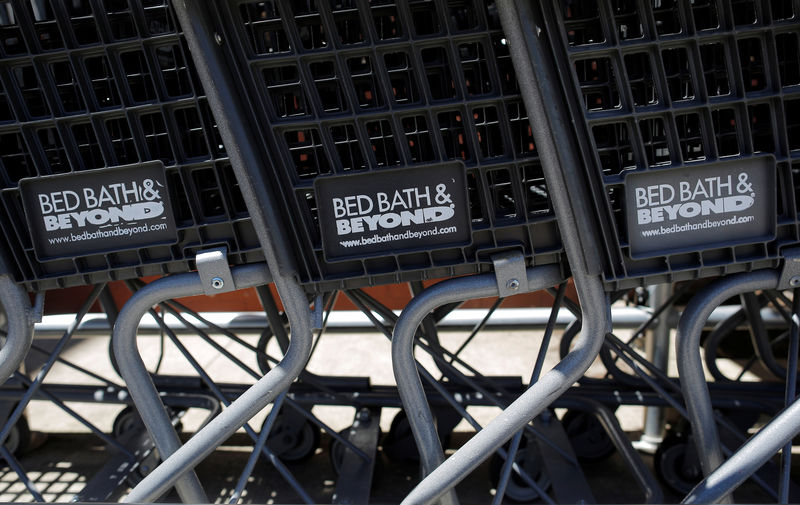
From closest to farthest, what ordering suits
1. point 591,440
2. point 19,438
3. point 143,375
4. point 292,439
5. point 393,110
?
1. point 393,110
2. point 143,375
3. point 591,440
4. point 292,439
5. point 19,438

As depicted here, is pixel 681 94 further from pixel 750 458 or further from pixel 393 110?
pixel 750 458

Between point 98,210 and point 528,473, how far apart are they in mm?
Result: 1909

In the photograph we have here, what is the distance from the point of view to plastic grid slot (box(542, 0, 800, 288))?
1.40 m

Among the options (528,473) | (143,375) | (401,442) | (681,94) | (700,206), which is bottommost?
(528,473)

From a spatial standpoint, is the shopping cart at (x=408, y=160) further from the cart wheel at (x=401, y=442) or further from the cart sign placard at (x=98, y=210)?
the cart wheel at (x=401, y=442)

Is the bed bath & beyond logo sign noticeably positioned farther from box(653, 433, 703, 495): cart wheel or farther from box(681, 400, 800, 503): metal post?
box(653, 433, 703, 495): cart wheel

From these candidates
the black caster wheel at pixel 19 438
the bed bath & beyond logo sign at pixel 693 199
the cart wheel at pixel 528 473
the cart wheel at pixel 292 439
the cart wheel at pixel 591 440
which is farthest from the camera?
the black caster wheel at pixel 19 438

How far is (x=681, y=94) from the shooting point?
60.1 inches

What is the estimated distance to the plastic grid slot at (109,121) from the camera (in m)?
1.48

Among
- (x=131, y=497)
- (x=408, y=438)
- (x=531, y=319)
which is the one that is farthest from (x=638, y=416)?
(x=131, y=497)

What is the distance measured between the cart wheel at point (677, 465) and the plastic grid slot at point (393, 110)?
137cm

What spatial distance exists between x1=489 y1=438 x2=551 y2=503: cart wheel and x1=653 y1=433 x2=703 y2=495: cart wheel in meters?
0.50

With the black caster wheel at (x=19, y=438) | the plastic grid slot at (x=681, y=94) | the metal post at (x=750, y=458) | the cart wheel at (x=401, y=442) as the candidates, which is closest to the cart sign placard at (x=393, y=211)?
the plastic grid slot at (x=681, y=94)

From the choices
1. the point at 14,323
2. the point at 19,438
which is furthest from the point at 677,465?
the point at 19,438
